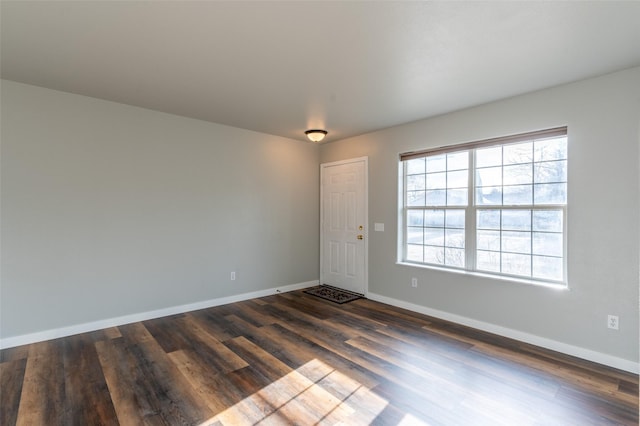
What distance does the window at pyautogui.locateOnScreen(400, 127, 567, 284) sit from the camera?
326 centimetres

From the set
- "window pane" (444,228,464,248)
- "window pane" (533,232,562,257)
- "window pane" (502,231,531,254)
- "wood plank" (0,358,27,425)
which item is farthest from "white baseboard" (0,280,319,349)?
"window pane" (533,232,562,257)

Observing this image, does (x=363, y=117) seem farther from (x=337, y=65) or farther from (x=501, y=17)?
(x=501, y=17)

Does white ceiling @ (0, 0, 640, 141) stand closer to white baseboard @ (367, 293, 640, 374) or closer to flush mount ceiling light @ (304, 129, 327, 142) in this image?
flush mount ceiling light @ (304, 129, 327, 142)

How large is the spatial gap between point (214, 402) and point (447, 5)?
10.4ft

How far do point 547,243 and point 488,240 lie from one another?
597mm

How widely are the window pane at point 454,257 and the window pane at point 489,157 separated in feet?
3.73

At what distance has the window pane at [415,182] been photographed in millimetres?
4461

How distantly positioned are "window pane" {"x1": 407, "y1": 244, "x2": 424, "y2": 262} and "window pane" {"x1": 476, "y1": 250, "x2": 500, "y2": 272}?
2.63 feet

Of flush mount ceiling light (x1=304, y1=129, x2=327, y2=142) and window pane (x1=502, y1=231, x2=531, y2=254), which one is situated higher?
flush mount ceiling light (x1=304, y1=129, x2=327, y2=142)

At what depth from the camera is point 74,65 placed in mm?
2803

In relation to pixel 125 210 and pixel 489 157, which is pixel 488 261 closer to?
pixel 489 157

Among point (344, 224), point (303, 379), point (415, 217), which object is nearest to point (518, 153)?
point (415, 217)

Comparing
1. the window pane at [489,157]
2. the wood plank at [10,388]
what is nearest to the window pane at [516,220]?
the window pane at [489,157]

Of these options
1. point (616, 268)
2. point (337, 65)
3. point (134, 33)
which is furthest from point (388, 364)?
point (134, 33)
